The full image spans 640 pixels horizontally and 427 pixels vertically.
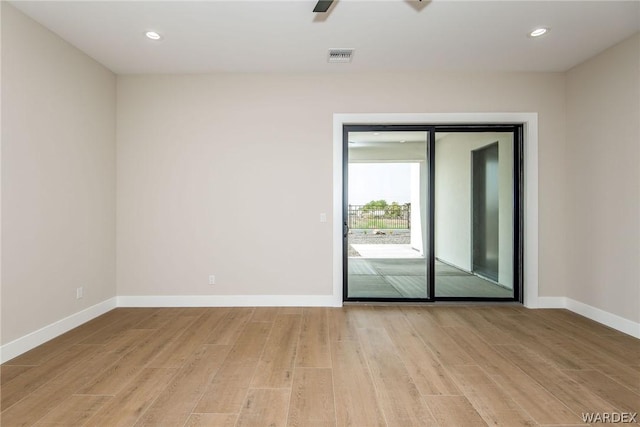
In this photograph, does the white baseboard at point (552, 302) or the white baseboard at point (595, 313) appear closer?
the white baseboard at point (595, 313)

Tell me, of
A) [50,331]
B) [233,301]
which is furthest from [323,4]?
[50,331]

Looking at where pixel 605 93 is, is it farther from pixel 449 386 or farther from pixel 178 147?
pixel 178 147

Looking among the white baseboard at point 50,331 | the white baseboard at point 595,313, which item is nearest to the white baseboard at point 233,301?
the white baseboard at point 50,331

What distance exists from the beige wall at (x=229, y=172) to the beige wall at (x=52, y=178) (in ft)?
1.04

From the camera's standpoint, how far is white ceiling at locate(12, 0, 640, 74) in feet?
9.37

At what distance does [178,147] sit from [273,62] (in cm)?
158

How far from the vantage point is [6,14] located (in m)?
2.75

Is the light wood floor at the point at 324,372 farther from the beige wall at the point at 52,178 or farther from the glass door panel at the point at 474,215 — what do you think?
the glass door panel at the point at 474,215

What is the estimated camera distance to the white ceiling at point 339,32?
2.86 m

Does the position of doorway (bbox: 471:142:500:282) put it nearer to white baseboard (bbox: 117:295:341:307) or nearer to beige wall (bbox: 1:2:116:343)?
white baseboard (bbox: 117:295:341:307)

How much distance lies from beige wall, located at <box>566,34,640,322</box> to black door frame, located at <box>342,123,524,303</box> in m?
0.54

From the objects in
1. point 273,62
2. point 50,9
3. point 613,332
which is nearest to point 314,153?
point 273,62

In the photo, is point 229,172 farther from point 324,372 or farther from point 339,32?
point 324,372

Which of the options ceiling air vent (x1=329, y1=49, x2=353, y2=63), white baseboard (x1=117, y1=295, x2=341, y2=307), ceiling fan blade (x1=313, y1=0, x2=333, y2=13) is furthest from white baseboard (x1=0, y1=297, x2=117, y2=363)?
ceiling air vent (x1=329, y1=49, x2=353, y2=63)
